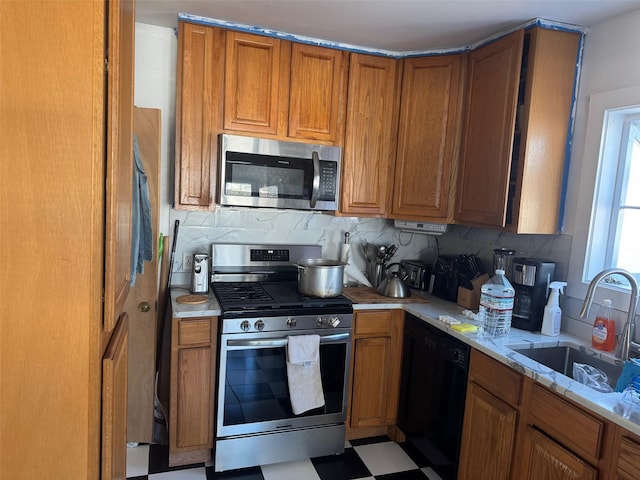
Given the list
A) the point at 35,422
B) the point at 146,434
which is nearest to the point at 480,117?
the point at 35,422

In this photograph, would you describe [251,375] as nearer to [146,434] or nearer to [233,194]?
[146,434]

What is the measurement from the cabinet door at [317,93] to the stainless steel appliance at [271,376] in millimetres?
941

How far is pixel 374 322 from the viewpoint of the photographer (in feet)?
8.20

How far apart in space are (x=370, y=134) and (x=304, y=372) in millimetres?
1423

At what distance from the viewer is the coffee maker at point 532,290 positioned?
2.10 meters

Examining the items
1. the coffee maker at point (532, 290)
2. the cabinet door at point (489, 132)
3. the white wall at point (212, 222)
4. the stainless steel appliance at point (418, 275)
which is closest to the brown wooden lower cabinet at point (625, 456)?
the coffee maker at point (532, 290)

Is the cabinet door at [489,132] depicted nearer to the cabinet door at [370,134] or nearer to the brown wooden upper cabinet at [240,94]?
the cabinet door at [370,134]

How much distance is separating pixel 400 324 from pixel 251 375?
0.90 metres

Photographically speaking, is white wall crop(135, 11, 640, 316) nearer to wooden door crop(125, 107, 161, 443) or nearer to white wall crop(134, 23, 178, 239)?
white wall crop(134, 23, 178, 239)

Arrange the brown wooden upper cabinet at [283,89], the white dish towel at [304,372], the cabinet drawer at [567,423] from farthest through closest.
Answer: the brown wooden upper cabinet at [283,89], the white dish towel at [304,372], the cabinet drawer at [567,423]

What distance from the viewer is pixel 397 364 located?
2566 millimetres

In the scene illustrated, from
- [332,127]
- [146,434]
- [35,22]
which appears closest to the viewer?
[35,22]

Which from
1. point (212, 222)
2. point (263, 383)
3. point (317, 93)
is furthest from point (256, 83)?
point (263, 383)

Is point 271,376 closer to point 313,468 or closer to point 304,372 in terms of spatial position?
point 304,372
